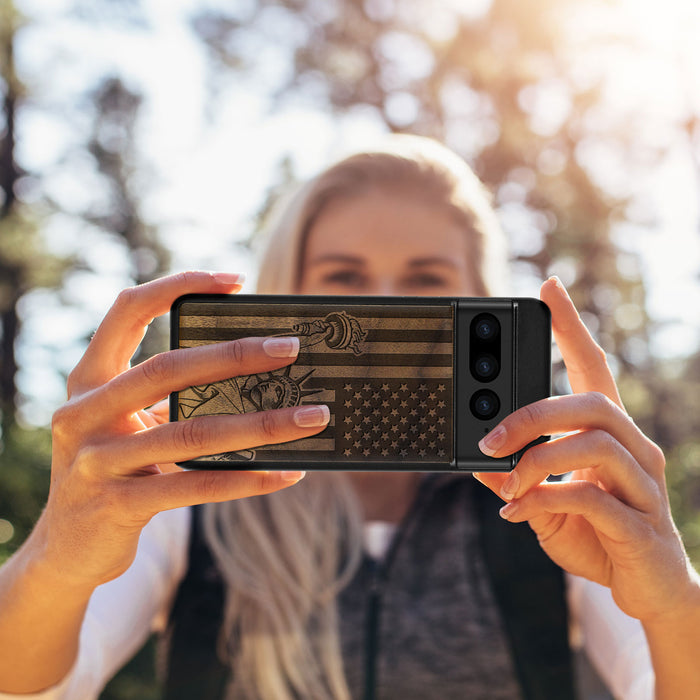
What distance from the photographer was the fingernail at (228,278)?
54.4 inches

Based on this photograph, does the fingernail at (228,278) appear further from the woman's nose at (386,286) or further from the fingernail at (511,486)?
the woman's nose at (386,286)

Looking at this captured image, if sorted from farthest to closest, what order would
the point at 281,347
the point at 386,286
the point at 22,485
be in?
the point at 22,485 → the point at 386,286 → the point at 281,347

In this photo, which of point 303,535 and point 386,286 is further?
point 303,535

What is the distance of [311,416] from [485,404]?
0.40m

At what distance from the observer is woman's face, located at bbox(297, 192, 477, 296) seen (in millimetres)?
2568

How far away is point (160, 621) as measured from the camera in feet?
8.48

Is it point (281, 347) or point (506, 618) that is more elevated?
point (281, 347)

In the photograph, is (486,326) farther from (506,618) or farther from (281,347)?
(506,618)

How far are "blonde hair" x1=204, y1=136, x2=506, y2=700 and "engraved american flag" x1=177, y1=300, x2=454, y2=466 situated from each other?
132cm

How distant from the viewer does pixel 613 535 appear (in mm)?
1347

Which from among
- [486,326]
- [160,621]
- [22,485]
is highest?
[22,485]

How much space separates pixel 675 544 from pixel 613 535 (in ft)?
0.56

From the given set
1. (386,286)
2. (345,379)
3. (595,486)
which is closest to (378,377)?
(345,379)

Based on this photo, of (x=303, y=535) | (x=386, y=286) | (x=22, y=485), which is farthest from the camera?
(x=22, y=485)
